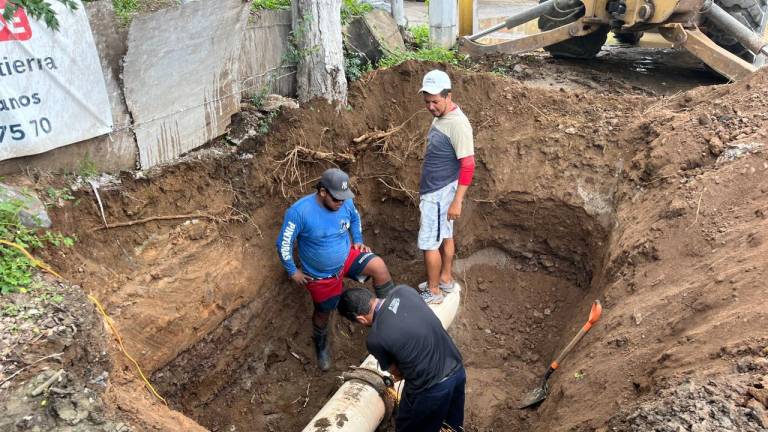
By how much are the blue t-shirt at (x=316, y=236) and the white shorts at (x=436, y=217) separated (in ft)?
2.28

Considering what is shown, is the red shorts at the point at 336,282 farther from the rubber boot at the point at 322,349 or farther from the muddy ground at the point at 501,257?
the muddy ground at the point at 501,257


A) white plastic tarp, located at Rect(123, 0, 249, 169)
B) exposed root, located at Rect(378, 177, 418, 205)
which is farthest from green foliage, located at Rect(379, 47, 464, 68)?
white plastic tarp, located at Rect(123, 0, 249, 169)

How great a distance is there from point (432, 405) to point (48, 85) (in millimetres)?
3692

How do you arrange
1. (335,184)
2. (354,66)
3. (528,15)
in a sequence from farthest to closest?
1. (528,15)
2. (354,66)
3. (335,184)

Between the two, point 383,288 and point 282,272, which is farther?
point 282,272

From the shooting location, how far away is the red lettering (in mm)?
3783

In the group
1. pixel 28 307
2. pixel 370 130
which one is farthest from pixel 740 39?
pixel 28 307

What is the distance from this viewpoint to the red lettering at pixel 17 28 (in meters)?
3.78

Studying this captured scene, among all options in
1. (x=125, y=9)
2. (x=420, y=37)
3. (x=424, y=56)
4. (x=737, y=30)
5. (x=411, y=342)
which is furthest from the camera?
(x=420, y=37)

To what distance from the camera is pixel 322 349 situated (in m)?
5.62

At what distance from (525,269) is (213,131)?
3.72 metres

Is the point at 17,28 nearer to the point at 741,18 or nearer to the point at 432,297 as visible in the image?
the point at 432,297

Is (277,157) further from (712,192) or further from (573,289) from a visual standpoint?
(712,192)

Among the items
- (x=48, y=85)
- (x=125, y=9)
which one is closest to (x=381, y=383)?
(x=48, y=85)
